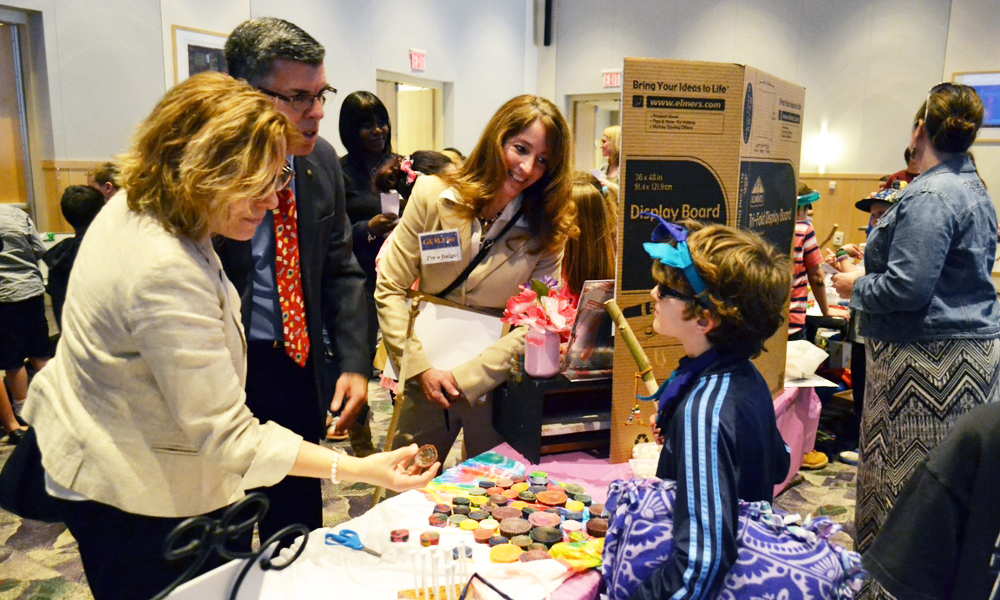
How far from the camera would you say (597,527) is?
4.82 ft

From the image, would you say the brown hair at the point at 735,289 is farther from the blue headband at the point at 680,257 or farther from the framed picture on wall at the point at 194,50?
the framed picture on wall at the point at 194,50

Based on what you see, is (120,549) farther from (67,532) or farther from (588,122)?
(588,122)

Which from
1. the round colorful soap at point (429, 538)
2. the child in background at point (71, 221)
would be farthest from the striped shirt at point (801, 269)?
the child in background at point (71, 221)

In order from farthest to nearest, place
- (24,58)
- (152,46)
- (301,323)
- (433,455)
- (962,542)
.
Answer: (152,46), (24,58), (301,323), (433,455), (962,542)

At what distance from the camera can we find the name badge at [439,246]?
2.06 m

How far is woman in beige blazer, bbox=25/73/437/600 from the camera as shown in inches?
41.1

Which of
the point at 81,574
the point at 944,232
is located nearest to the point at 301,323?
the point at 81,574

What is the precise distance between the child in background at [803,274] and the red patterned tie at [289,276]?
2.80m

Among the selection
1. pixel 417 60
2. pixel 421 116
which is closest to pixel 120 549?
pixel 417 60

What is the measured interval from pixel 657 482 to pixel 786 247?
1.66 metres

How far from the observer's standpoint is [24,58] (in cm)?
478

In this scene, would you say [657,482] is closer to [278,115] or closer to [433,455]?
[433,455]

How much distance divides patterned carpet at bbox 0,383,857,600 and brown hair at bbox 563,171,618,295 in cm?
162

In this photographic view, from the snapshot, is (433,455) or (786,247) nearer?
(433,455)
